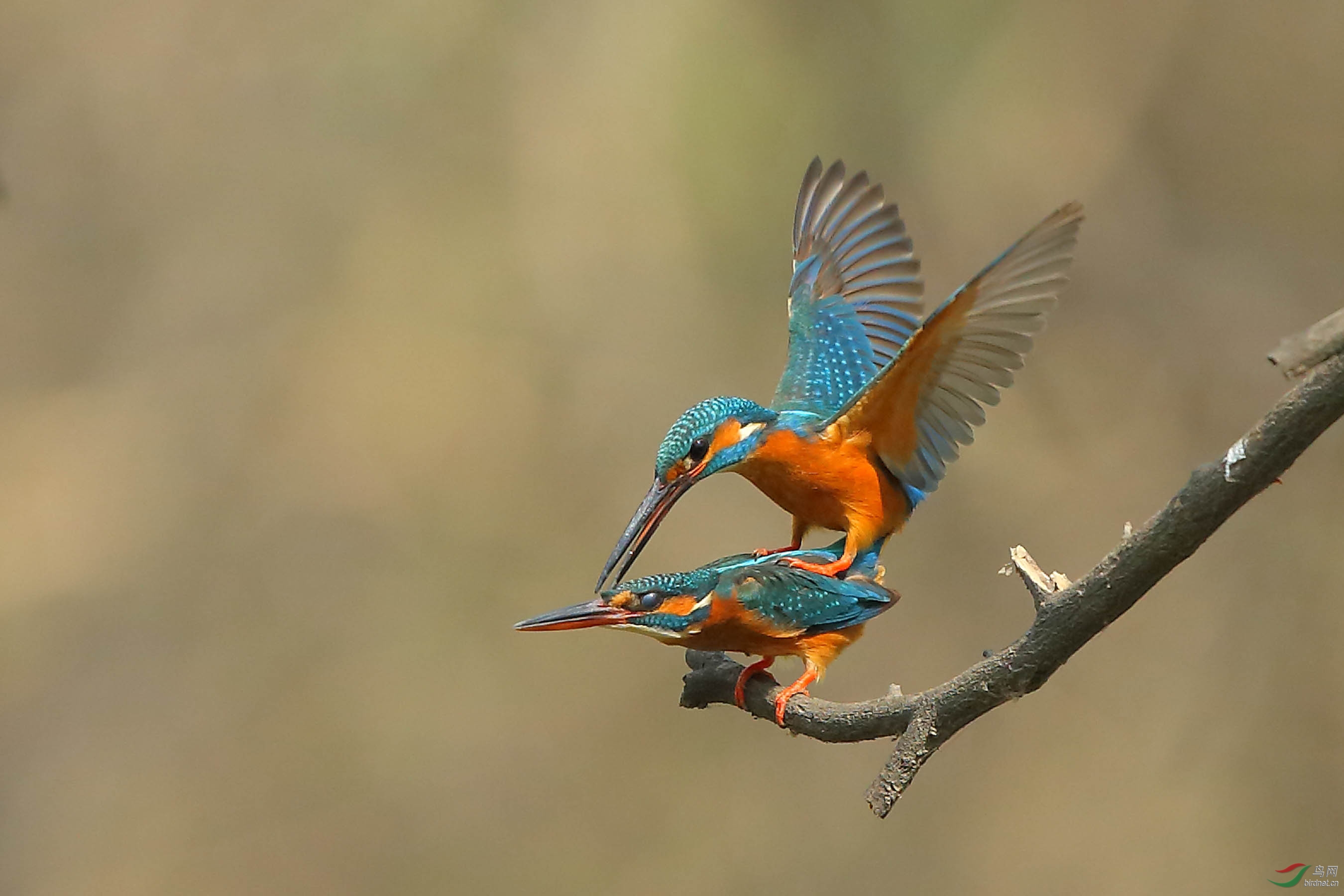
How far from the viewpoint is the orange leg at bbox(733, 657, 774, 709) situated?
1.75 m

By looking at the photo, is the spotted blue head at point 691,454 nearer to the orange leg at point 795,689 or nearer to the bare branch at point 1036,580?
the orange leg at point 795,689

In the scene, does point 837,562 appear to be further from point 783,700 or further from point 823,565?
point 783,700

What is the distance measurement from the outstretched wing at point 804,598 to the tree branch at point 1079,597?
99 millimetres

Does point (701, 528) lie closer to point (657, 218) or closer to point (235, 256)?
point (657, 218)

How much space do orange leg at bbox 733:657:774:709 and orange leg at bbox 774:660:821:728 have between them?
0.20 feet

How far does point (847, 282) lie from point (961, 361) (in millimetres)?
733

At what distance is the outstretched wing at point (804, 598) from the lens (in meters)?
1.61

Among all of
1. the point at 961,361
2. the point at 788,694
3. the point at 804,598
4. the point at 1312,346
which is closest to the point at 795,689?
the point at 788,694

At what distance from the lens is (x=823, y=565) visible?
1808 millimetres

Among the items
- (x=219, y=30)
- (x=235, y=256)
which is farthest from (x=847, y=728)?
(x=219, y=30)

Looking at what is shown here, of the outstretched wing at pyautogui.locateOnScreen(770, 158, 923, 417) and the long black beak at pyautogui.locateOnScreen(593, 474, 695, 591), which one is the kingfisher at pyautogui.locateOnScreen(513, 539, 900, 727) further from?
the outstretched wing at pyautogui.locateOnScreen(770, 158, 923, 417)

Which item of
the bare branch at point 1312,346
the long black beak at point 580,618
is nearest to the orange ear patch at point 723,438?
the long black beak at point 580,618

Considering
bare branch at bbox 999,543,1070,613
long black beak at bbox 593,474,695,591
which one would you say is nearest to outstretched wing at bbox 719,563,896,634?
long black beak at bbox 593,474,695,591

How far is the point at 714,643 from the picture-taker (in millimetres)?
1621
